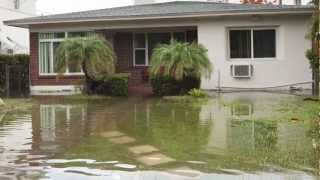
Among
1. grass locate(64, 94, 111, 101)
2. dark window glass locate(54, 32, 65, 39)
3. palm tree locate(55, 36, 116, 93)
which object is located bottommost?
grass locate(64, 94, 111, 101)

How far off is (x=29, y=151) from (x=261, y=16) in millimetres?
15849

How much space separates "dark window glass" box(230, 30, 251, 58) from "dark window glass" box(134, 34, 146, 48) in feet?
15.2

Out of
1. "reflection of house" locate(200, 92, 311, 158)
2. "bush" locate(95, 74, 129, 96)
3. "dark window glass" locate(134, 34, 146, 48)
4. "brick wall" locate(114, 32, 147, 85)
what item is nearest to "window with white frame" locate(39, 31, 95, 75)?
"brick wall" locate(114, 32, 147, 85)

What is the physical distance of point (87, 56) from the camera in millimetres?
24125

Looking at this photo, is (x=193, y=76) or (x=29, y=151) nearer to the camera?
(x=29, y=151)

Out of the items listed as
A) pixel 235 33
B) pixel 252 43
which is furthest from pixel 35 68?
pixel 252 43

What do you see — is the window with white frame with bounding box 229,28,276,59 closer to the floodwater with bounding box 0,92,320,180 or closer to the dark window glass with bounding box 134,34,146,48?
the dark window glass with bounding box 134,34,146,48

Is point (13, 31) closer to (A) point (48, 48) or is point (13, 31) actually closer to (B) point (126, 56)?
(A) point (48, 48)

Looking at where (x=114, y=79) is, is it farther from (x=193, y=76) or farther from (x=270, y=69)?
(x=270, y=69)

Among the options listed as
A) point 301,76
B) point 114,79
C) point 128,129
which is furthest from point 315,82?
point 128,129

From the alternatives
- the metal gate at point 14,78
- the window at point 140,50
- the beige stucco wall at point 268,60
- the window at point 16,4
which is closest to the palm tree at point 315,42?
the beige stucco wall at point 268,60

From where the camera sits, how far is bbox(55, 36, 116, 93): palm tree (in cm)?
2398

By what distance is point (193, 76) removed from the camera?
23.8 metres

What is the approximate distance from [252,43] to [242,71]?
1.32 metres
